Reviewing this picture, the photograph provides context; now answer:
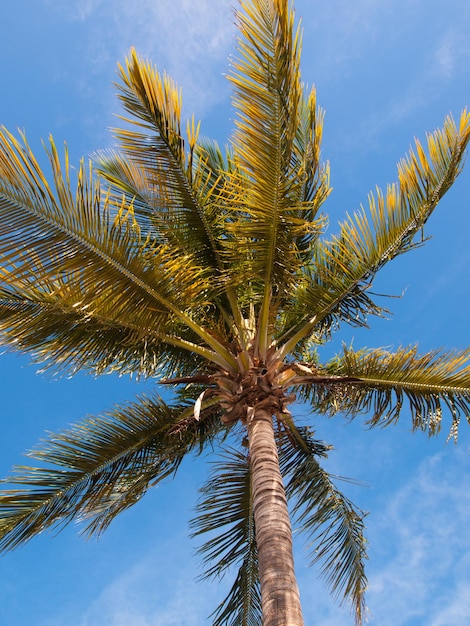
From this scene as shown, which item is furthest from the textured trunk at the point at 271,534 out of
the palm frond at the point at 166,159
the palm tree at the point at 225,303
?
the palm frond at the point at 166,159

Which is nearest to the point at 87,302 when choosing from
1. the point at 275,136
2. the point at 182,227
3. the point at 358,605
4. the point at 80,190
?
the point at 80,190

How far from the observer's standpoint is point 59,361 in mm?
7293

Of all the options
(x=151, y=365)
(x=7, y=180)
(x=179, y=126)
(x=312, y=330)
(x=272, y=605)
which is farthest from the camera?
(x=312, y=330)

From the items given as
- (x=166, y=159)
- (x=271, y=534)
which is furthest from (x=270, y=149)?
(x=271, y=534)

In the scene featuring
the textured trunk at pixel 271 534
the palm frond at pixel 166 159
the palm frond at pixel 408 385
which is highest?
the palm frond at pixel 166 159

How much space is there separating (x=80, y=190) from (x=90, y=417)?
308 centimetres

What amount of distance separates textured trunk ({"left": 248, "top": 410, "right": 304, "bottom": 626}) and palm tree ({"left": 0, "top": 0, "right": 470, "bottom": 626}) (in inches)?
0.8

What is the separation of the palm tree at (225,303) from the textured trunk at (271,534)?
2cm

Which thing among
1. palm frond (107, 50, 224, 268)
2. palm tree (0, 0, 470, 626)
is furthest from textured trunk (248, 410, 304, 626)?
palm frond (107, 50, 224, 268)

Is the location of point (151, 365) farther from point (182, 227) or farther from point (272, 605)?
point (272, 605)

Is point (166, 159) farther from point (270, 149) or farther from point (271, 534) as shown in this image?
point (271, 534)

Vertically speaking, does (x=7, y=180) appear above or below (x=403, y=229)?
below

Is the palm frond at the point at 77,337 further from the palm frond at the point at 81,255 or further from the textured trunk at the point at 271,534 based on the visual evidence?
the textured trunk at the point at 271,534

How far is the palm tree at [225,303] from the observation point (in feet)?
19.9
